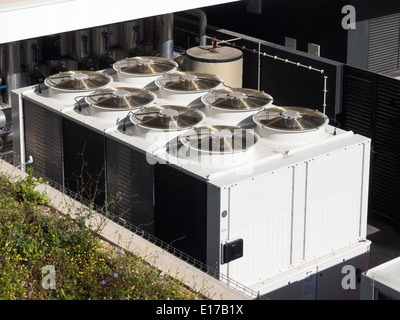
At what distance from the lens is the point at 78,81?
14766 millimetres

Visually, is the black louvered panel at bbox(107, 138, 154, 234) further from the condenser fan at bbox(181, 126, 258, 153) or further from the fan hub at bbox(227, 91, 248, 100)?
the fan hub at bbox(227, 91, 248, 100)

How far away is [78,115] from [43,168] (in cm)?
149

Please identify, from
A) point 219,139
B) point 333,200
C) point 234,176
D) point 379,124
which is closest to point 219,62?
point 379,124

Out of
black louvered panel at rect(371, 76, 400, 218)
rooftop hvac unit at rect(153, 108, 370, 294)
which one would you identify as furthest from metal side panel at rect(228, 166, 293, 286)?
black louvered panel at rect(371, 76, 400, 218)

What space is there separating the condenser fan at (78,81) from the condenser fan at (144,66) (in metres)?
0.44

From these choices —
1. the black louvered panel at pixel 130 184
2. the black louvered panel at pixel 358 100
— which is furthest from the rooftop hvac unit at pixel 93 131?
the black louvered panel at pixel 358 100

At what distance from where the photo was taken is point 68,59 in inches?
718

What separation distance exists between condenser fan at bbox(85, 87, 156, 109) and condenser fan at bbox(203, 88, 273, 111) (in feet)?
3.10

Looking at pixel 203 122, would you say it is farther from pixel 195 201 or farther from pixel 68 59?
pixel 68 59

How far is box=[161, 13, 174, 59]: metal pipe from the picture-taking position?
59.7 ft

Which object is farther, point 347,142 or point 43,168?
point 43,168

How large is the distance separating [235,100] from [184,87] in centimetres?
108
